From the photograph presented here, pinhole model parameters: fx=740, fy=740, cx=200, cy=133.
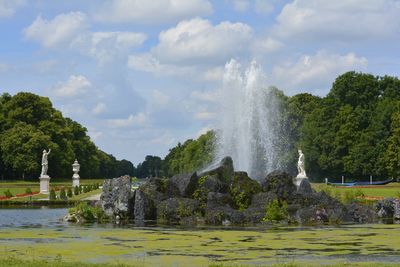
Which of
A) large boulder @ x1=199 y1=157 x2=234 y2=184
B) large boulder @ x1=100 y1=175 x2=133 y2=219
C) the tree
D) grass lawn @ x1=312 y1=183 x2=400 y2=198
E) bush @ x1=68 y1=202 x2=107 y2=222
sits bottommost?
bush @ x1=68 y1=202 x2=107 y2=222

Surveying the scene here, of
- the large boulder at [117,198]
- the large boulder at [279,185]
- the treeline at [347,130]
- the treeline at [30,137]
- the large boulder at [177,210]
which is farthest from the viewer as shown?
the treeline at [30,137]

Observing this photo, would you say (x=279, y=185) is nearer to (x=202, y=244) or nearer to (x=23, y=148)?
(x=202, y=244)

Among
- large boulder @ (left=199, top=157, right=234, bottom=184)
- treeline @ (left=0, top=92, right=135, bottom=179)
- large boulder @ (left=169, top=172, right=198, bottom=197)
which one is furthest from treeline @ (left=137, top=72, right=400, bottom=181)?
large boulder @ (left=169, top=172, right=198, bottom=197)

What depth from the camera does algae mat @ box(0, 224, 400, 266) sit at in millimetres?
19516

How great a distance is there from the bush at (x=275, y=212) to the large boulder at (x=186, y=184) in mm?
4654

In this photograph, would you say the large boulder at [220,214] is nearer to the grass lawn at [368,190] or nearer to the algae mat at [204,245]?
the algae mat at [204,245]

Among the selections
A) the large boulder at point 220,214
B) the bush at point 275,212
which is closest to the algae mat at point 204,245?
the bush at point 275,212

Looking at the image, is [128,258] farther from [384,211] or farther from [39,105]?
[39,105]

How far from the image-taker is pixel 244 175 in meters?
38.7

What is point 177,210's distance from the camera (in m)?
35.4

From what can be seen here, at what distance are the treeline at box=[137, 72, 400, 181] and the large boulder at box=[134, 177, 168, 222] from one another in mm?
50368

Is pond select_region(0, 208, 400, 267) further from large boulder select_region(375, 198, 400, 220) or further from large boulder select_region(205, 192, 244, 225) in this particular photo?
large boulder select_region(375, 198, 400, 220)

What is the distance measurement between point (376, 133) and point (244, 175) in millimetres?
52935

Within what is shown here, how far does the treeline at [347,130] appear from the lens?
87.6 metres
